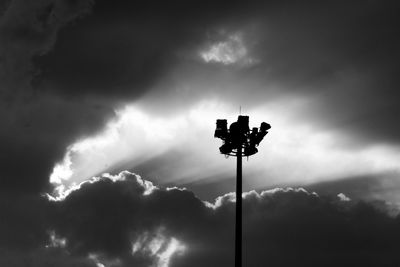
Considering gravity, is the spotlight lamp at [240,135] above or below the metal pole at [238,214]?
above

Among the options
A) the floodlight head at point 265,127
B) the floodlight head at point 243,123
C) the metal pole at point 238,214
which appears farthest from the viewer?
the floodlight head at point 265,127

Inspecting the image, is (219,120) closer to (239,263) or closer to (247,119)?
(247,119)

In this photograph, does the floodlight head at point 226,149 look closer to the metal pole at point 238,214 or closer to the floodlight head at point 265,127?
the metal pole at point 238,214

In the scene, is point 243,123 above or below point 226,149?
above

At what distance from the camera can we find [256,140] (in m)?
28.2

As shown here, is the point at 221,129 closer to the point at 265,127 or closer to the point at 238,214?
the point at 265,127

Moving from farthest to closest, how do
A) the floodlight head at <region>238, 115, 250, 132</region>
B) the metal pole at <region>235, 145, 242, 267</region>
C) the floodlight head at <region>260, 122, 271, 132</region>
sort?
the floodlight head at <region>260, 122, 271, 132</region>, the floodlight head at <region>238, 115, 250, 132</region>, the metal pole at <region>235, 145, 242, 267</region>

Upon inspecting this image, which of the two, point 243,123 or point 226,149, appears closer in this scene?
point 243,123

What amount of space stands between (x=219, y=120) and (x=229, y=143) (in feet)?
3.82

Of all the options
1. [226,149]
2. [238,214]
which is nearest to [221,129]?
[226,149]

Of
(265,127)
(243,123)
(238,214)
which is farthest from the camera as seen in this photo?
(265,127)

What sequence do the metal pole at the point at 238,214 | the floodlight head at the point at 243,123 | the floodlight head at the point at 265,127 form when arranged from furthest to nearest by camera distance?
1. the floodlight head at the point at 265,127
2. the floodlight head at the point at 243,123
3. the metal pole at the point at 238,214

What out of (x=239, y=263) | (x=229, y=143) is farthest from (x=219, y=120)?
(x=239, y=263)

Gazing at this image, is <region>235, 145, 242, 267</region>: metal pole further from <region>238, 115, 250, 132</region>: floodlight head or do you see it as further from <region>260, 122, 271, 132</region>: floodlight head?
<region>260, 122, 271, 132</region>: floodlight head
